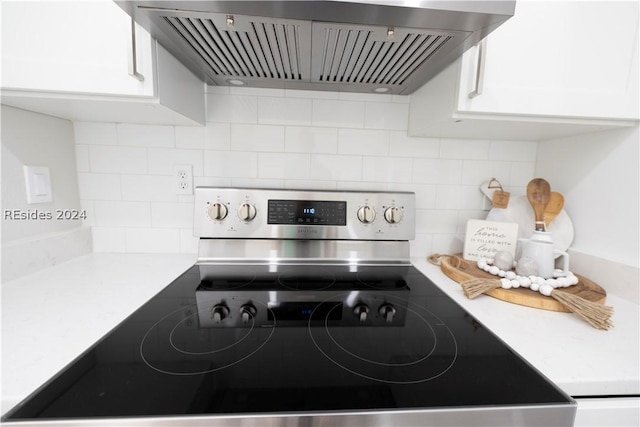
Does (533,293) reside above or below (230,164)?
below

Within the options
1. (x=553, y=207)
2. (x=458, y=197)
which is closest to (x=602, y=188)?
(x=553, y=207)

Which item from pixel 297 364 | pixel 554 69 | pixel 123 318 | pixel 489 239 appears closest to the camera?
pixel 297 364

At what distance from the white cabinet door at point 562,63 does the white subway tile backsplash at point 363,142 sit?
1.25 ft

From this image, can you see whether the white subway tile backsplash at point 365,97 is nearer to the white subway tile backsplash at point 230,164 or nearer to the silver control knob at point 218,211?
the white subway tile backsplash at point 230,164

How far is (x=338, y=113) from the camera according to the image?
3.49ft

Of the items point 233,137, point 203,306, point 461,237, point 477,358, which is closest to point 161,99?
point 233,137

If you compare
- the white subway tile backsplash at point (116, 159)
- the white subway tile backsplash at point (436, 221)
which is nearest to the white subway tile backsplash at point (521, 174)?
the white subway tile backsplash at point (436, 221)

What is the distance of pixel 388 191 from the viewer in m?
1.06

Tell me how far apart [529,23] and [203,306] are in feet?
3.47

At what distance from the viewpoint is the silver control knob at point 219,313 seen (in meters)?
0.62

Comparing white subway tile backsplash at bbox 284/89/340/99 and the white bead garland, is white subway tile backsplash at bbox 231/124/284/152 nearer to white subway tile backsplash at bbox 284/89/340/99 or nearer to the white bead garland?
white subway tile backsplash at bbox 284/89/340/99

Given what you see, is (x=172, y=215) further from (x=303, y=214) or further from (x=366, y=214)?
(x=366, y=214)

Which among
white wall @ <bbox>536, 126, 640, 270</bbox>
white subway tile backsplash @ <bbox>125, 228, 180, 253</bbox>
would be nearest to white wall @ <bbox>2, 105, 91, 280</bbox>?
white subway tile backsplash @ <bbox>125, 228, 180, 253</bbox>

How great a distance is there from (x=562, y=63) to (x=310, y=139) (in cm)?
75
